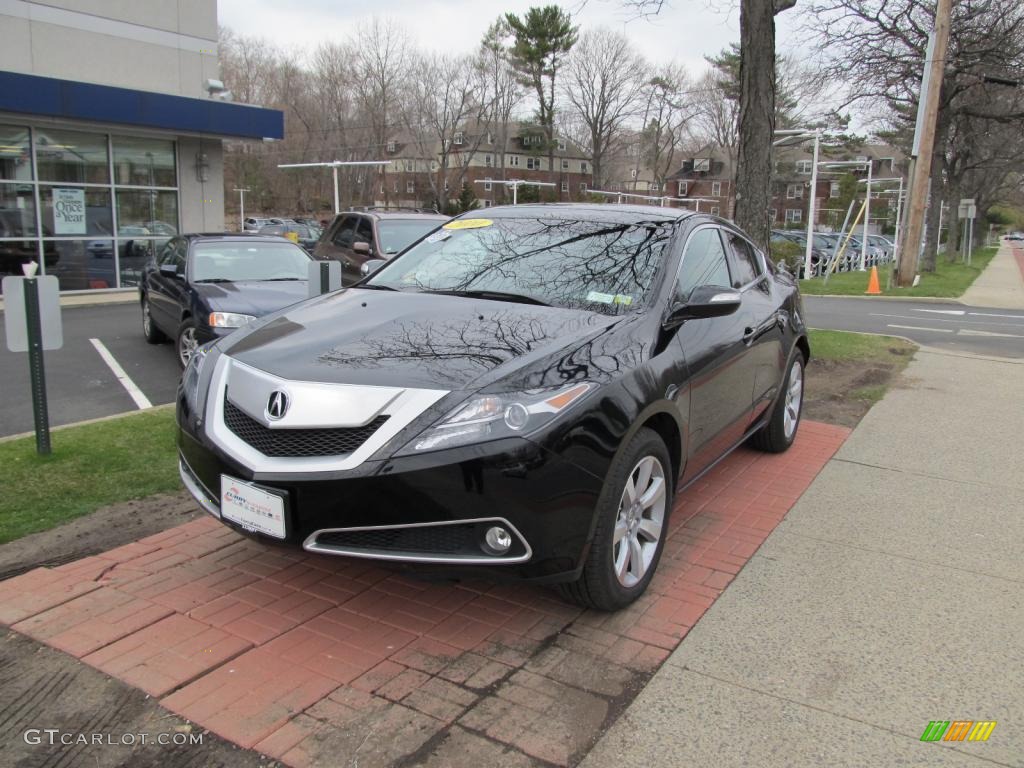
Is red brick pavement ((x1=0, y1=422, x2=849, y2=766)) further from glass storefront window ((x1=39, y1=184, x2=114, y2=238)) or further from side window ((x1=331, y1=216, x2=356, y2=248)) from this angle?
glass storefront window ((x1=39, y1=184, x2=114, y2=238))

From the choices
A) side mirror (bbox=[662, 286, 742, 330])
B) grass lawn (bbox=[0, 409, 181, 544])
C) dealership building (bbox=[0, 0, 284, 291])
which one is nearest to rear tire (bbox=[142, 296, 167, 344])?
grass lawn (bbox=[0, 409, 181, 544])

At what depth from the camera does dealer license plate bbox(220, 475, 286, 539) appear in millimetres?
3000

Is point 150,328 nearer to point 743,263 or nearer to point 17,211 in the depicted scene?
point 17,211

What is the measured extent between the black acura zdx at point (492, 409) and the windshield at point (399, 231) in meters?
6.95

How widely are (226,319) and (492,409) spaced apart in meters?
5.66

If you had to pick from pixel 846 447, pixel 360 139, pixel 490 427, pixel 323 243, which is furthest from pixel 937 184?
pixel 360 139

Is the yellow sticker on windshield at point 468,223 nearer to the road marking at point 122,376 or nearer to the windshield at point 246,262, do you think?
the road marking at point 122,376

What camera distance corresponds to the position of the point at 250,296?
8.24 metres

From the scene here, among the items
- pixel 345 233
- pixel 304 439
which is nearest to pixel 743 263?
pixel 304 439

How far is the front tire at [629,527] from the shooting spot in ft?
10.4

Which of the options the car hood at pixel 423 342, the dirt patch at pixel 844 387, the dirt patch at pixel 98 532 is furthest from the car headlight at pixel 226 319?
the dirt patch at pixel 844 387

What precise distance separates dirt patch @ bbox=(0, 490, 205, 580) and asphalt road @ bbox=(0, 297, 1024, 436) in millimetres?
2366

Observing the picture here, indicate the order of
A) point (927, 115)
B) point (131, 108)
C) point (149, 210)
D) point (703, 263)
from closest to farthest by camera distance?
point (703, 263), point (131, 108), point (149, 210), point (927, 115)

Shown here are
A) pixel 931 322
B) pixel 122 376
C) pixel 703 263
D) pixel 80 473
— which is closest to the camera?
pixel 703 263
